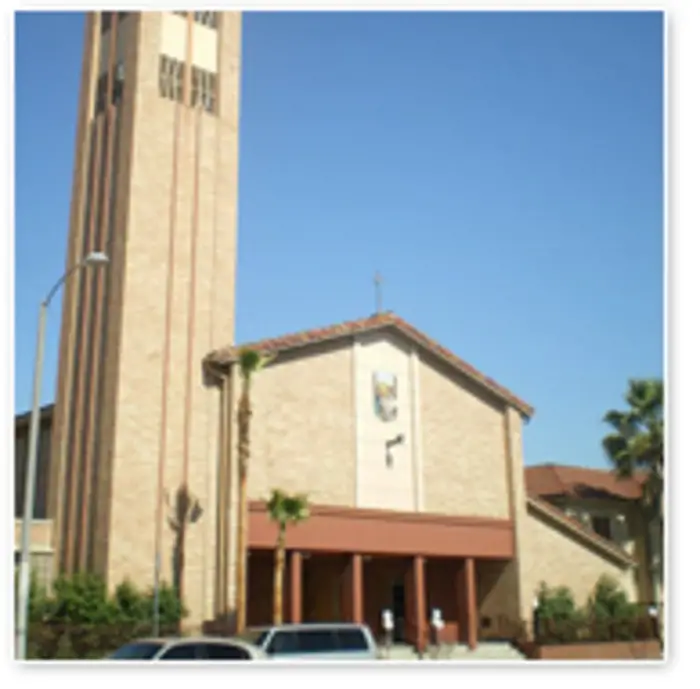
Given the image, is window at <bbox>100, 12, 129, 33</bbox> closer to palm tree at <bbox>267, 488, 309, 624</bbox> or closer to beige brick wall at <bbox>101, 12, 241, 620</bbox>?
beige brick wall at <bbox>101, 12, 241, 620</bbox>

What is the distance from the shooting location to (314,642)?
21.8 metres

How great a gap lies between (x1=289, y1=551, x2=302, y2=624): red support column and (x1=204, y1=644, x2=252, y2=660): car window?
13.3 m

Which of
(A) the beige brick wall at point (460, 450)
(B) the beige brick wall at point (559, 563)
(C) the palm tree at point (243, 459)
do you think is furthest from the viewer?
(B) the beige brick wall at point (559, 563)

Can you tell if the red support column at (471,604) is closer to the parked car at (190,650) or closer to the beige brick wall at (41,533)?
the beige brick wall at (41,533)

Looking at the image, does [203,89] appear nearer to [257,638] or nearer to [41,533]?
[41,533]

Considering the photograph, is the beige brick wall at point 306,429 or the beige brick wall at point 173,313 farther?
the beige brick wall at point 306,429

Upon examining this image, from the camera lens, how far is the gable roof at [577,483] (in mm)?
46938

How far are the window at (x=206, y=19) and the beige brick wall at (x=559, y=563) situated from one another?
74.3 feet

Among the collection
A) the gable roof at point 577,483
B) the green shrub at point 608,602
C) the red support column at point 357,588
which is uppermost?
the gable roof at point 577,483

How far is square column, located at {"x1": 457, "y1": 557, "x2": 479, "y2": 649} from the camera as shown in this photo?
37.1 metres

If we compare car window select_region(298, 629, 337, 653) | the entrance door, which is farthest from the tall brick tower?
car window select_region(298, 629, 337, 653)

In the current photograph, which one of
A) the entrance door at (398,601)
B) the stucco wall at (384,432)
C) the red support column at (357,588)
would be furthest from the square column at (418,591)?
the red support column at (357,588)

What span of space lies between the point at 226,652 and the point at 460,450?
20944mm
